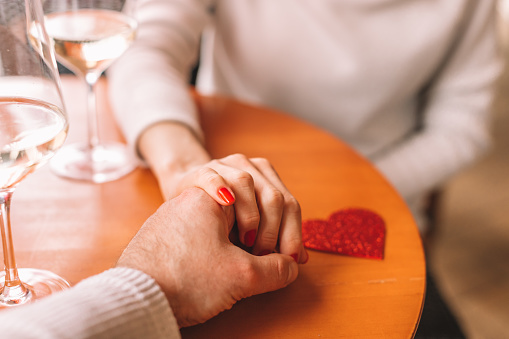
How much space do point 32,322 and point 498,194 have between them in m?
1.87

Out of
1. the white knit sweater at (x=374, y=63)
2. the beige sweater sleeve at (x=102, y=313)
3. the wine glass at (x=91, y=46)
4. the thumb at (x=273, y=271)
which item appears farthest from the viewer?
the white knit sweater at (x=374, y=63)

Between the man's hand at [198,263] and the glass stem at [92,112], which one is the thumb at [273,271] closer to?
the man's hand at [198,263]

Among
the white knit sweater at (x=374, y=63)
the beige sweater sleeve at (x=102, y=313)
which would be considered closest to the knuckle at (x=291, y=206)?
the beige sweater sleeve at (x=102, y=313)

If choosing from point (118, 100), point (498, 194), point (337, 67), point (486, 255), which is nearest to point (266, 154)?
point (118, 100)

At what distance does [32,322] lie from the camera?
13.0 inches

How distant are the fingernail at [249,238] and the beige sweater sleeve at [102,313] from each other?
0.12 meters

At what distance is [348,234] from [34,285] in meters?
0.31

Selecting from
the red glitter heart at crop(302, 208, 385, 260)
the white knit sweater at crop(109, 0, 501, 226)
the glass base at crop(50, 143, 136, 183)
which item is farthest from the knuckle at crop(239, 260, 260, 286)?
the white knit sweater at crop(109, 0, 501, 226)

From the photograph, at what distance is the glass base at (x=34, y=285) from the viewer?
1.39 ft

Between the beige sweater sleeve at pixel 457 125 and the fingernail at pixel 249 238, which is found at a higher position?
the fingernail at pixel 249 238

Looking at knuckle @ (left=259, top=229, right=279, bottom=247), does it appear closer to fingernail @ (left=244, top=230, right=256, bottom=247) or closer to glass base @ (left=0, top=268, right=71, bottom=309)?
fingernail @ (left=244, top=230, right=256, bottom=247)

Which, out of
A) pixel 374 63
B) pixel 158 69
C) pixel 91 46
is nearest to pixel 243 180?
pixel 91 46

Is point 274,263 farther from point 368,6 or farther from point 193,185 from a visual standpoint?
point 368,6

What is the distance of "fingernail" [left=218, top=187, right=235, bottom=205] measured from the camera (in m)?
0.47
